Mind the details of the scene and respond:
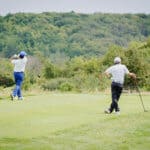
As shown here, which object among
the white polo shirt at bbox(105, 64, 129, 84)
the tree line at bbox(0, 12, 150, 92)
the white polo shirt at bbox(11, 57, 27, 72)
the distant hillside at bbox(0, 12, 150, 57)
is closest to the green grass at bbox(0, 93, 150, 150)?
the white polo shirt at bbox(105, 64, 129, 84)

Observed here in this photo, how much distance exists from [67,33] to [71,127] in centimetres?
16651

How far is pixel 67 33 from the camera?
584ft

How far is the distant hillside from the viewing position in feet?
540

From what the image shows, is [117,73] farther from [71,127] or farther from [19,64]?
[19,64]

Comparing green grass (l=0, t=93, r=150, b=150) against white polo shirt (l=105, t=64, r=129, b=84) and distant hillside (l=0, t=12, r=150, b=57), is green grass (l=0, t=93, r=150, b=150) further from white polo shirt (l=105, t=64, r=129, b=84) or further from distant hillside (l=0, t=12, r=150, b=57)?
distant hillside (l=0, t=12, r=150, b=57)

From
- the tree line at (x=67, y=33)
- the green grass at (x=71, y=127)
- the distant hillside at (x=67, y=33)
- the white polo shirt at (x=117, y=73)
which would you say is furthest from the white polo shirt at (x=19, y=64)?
the distant hillside at (x=67, y=33)

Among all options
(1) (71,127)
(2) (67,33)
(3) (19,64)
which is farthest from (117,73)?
(2) (67,33)

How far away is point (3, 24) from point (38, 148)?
161592 millimetres

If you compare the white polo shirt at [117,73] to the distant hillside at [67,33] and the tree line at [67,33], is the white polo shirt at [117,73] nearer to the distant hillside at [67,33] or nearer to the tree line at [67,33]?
the tree line at [67,33]

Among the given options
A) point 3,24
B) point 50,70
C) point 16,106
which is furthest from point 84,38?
point 16,106

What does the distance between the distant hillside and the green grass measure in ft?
→ 457

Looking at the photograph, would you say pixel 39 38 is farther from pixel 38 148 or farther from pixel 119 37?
pixel 38 148

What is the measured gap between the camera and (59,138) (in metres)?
10.6

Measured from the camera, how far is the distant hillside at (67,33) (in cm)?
16462
